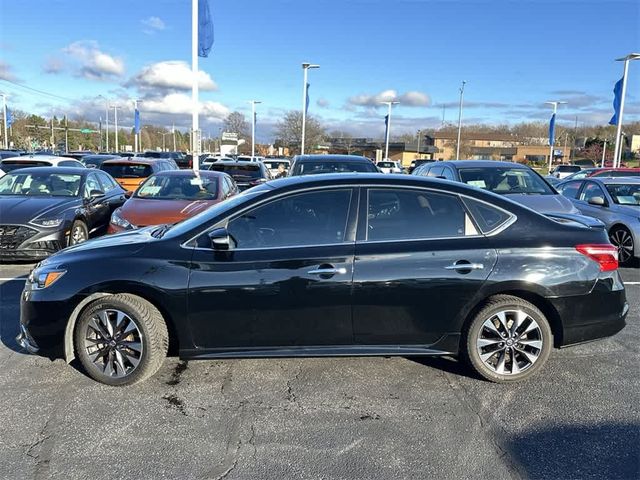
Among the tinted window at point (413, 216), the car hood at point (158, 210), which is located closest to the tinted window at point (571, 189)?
the car hood at point (158, 210)

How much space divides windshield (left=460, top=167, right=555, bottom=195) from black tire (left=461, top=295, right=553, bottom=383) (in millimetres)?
4806

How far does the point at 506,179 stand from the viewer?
859 cm

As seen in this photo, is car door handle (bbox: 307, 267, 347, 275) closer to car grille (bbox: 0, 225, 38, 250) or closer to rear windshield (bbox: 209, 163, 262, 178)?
car grille (bbox: 0, 225, 38, 250)

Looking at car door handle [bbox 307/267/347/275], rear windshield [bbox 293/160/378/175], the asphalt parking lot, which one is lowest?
the asphalt parking lot

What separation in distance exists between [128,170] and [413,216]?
11.4 m

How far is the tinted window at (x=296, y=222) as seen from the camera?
3791mm

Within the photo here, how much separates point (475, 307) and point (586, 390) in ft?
3.55

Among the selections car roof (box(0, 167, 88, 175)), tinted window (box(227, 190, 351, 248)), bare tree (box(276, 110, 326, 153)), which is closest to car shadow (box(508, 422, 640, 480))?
tinted window (box(227, 190, 351, 248))

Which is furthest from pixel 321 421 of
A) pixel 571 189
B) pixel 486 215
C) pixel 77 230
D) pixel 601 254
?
pixel 571 189

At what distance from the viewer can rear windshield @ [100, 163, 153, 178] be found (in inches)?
527

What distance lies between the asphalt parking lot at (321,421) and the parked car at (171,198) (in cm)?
325

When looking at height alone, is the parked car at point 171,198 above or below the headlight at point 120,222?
above

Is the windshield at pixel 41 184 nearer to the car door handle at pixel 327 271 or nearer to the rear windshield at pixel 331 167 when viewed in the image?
the rear windshield at pixel 331 167

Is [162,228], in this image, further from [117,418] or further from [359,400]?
[359,400]
